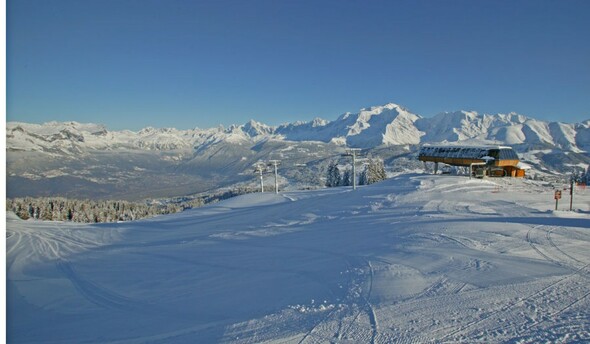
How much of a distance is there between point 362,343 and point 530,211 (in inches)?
703

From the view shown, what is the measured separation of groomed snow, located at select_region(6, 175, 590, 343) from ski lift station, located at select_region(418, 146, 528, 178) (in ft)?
50.6

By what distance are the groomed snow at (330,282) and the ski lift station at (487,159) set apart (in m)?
15.4

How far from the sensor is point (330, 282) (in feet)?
32.8

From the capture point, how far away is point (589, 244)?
488 inches

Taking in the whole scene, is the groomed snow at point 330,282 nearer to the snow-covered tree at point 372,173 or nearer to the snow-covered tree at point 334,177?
the snow-covered tree at point 372,173

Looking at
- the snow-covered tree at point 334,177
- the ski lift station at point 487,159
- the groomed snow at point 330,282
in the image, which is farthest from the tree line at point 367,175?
the groomed snow at point 330,282

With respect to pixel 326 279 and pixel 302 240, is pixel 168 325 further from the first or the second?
pixel 302 240

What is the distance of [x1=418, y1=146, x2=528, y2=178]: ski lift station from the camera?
122 ft

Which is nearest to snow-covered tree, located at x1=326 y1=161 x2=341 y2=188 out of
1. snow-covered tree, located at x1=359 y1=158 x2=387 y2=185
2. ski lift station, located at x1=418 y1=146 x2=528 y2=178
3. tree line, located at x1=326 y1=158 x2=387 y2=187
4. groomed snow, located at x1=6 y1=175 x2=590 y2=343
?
tree line, located at x1=326 y1=158 x2=387 y2=187

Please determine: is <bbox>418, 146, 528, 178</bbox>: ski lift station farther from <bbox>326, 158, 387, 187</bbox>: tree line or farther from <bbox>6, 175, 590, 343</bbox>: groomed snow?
<bbox>326, 158, 387, 187</bbox>: tree line

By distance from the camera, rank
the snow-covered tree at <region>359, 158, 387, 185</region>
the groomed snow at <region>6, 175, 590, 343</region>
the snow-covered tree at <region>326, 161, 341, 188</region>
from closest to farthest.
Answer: the groomed snow at <region>6, 175, 590, 343</region> < the snow-covered tree at <region>359, 158, 387, 185</region> < the snow-covered tree at <region>326, 161, 341, 188</region>

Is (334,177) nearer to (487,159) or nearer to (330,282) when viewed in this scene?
(487,159)

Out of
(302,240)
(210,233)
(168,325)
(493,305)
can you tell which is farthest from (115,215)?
(493,305)

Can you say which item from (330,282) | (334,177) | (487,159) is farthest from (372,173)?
(330,282)
